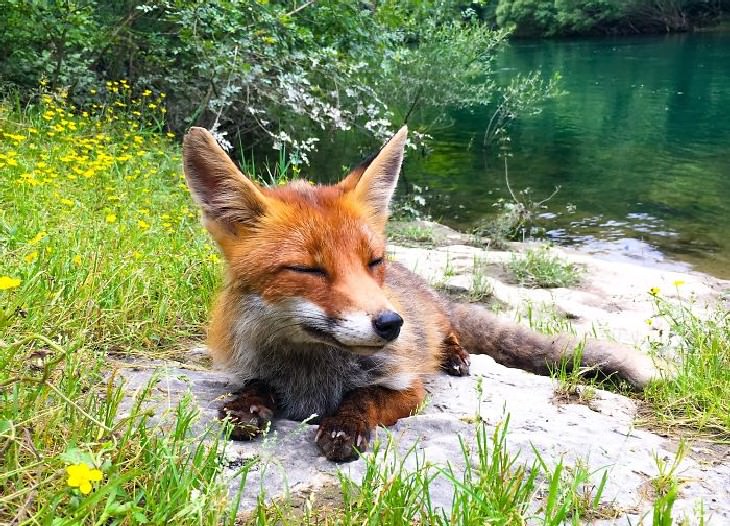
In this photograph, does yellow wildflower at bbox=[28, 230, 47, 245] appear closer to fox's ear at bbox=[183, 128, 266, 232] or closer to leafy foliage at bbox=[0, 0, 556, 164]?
fox's ear at bbox=[183, 128, 266, 232]

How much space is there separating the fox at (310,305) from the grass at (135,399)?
1.43ft

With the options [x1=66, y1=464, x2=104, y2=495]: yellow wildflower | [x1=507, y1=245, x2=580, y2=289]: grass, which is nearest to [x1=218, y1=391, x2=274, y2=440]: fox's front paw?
[x1=66, y1=464, x2=104, y2=495]: yellow wildflower

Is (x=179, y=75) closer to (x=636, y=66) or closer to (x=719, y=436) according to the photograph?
(x=719, y=436)

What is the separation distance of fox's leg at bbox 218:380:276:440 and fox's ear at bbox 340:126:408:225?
112 centimetres

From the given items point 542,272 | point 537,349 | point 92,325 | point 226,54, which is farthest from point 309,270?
point 226,54

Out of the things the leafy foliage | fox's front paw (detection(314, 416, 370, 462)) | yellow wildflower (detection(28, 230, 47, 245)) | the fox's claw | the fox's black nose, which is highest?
the leafy foliage

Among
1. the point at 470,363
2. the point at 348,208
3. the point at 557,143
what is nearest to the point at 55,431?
the point at 348,208

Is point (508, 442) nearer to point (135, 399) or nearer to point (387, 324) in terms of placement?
point (387, 324)

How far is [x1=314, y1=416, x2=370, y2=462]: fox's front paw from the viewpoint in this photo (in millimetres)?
2891

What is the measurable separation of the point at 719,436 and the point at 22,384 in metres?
3.46

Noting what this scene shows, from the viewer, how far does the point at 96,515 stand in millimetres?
2117

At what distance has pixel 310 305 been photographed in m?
3.02

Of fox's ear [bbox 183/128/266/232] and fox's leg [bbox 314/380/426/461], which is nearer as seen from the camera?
fox's leg [bbox 314/380/426/461]

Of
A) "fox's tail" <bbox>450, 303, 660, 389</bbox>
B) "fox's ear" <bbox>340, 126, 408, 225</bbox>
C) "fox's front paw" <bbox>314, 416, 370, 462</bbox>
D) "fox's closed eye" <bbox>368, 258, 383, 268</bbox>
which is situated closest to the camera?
"fox's front paw" <bbox>314, 416, 370, 462</bbox>
